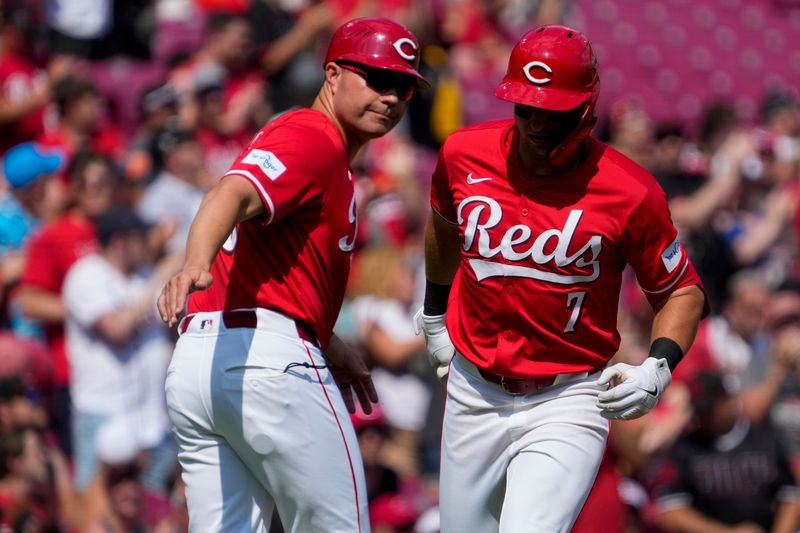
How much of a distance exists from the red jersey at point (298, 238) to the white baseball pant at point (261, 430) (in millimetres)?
78

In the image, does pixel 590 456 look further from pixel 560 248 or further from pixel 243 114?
pixel 243 114

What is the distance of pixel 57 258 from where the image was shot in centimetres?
758

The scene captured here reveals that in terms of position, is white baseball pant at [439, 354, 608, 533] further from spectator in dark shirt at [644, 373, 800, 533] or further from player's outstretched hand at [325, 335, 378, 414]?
spectator in dark shirt at [644, 373, 800, 533]

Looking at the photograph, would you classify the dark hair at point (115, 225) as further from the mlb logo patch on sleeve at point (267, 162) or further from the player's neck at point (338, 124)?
the mlb logo patch on sleeve at point (267, 162)

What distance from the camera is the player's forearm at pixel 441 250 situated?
200 inches

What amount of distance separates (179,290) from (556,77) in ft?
5.02

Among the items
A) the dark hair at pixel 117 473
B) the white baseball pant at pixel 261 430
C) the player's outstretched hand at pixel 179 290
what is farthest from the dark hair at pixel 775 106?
the player's outstretched hand at pixel 179 290

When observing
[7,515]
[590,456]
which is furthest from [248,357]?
[7,515]

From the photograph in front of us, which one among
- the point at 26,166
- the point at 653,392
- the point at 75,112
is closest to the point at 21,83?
the point at 75,112

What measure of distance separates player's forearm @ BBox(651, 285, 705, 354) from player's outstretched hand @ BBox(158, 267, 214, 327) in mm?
1742

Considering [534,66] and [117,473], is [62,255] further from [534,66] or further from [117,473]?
[534,66]

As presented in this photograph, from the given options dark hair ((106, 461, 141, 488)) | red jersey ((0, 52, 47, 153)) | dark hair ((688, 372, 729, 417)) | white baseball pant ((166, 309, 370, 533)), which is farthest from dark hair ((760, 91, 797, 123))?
white baseball pant ((166, 309, 370, 533))

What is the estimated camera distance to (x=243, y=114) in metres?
9.45

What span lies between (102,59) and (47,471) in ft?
16.8
